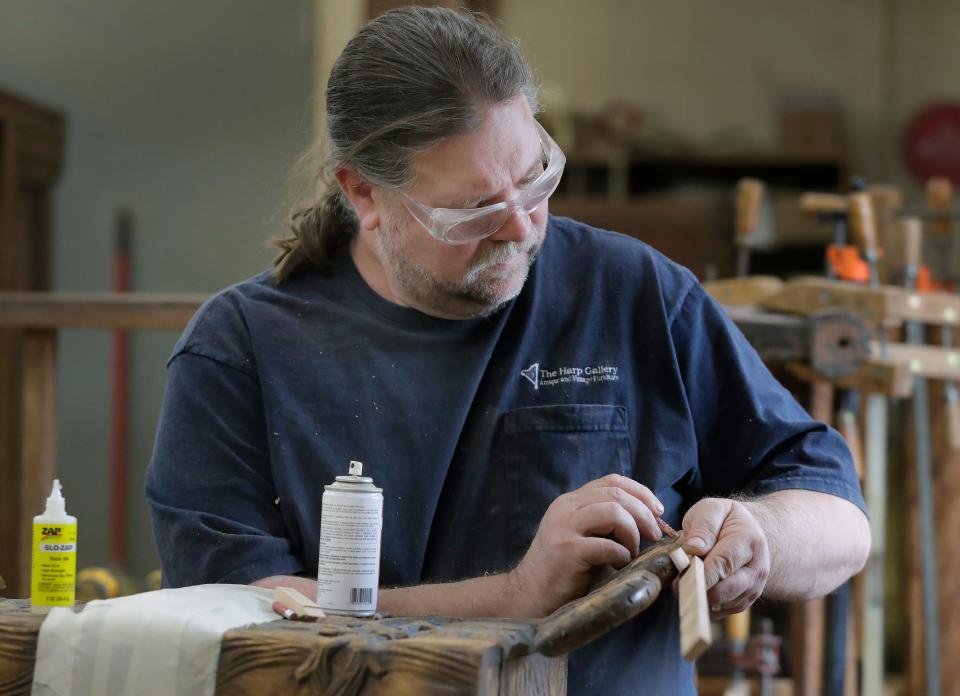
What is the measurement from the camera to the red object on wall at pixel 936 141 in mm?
7176

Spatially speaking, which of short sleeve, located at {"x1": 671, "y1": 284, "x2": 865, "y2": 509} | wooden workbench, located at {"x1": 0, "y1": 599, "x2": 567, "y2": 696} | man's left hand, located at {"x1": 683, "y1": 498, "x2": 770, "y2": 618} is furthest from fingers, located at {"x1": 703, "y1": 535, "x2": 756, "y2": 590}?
short sleeve, located at {"x1": 671, "y1": 284, "x2": 865, "y2": 509}

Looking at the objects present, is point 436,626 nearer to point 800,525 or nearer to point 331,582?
point 331,582

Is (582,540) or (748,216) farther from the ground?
(748,216)

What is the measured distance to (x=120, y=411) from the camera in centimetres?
568

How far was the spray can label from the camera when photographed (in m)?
1.54

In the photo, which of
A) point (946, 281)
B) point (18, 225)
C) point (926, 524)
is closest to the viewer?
point (926, 524)

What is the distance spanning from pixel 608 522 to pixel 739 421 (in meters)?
0.44

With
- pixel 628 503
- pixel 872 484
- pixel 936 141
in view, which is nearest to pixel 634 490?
pixel 628 503

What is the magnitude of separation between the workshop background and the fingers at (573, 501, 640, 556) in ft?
2.96

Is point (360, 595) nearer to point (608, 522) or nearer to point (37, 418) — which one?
point (608, 522)

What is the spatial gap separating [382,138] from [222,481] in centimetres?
55

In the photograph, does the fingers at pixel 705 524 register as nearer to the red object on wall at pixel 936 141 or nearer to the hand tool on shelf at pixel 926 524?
the hand tool on shelf at pixel 926 524

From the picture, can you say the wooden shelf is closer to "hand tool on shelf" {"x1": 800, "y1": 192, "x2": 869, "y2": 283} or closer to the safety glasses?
the safety glasses

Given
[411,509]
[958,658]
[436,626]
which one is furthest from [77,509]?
[436,626]
